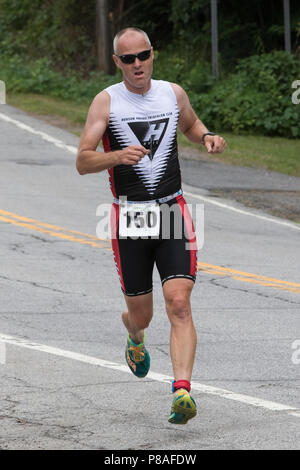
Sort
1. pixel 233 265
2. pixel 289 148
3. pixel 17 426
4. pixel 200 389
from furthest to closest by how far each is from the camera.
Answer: pixel 289 148 → pixel 233 265 → pixel 200 389 → pixel 17 426

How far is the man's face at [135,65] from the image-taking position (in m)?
6.16

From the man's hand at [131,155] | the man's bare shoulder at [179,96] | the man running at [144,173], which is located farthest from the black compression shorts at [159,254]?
the man's bare shoulder at [179,96]

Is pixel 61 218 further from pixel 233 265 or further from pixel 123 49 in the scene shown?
pixel 123 49

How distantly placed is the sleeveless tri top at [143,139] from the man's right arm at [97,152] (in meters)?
0.06

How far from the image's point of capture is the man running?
6.12 meters

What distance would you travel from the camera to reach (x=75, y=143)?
2131 cm

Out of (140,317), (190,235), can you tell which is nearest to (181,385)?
(140,317)

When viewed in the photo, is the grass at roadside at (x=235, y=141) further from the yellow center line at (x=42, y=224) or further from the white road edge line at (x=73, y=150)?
the yellow center line at (x=42, y=224)

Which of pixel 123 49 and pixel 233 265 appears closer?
pixel 123 49

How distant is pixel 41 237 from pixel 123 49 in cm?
709

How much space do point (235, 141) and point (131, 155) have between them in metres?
17.8

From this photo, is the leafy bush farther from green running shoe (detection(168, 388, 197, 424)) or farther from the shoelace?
green running shoe (detection(168, 388, 197, 424))

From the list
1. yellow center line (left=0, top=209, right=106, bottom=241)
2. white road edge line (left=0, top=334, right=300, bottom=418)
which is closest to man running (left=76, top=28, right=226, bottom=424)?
white road edge line (left=0, top=334, right=300, bottom=418)
